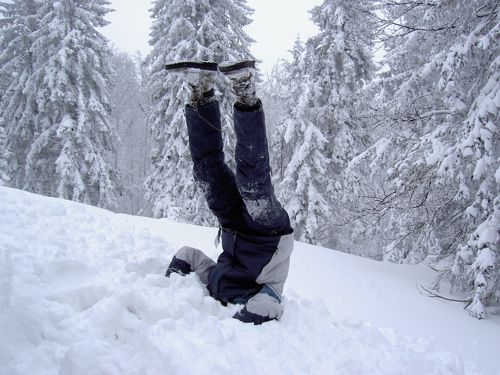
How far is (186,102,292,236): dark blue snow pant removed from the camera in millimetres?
2627

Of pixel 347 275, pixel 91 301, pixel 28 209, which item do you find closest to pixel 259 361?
pixel 91 301

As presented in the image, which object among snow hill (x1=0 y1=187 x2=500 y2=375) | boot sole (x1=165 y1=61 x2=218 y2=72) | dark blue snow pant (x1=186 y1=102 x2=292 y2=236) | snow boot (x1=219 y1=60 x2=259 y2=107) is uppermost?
boot sole (x1=165 y1=61 x2=218 y2=72)

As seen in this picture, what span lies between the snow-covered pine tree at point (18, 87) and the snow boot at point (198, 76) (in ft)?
45.3

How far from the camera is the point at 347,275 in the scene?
19.8ft

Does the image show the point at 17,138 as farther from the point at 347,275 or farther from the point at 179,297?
the point at 179,297

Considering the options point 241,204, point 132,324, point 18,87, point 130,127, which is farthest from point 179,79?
point 130,127

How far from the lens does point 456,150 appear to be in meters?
5.25

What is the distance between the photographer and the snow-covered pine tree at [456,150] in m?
4.96

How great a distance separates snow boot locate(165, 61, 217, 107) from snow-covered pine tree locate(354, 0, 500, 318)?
390 cm

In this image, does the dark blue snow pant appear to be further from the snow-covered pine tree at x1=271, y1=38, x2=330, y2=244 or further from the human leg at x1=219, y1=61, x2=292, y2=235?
the snow-covered pine tree at x1=271, y1=38, x2=330, y2=244

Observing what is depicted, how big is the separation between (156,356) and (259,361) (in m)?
0.56

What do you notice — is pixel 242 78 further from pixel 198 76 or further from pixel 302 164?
pixel 302 164

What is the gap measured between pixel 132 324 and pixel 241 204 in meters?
1.61

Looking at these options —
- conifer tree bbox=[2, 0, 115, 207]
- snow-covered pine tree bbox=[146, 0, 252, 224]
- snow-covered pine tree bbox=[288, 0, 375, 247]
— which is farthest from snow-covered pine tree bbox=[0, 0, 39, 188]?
snow-covered pine tree bbox=[288, 0, 375, 247]
